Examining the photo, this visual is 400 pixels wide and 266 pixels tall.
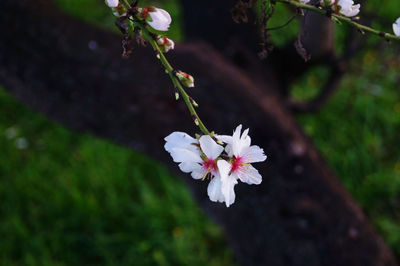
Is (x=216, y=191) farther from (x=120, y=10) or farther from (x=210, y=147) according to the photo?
(x=120, y=10)

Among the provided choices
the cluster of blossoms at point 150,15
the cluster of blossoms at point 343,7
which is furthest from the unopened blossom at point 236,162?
the cluster of blossoms at point 343,7

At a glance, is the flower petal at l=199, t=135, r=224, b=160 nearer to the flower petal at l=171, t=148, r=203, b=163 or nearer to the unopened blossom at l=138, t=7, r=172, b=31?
the flower petal at l=171, t=148, r=203, b=163

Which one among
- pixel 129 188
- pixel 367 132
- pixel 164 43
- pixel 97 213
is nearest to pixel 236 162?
pixel 164 43

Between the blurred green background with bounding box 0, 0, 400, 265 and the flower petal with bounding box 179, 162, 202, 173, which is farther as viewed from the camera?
the blurred green background with bounding box 0, 0, 400, 265

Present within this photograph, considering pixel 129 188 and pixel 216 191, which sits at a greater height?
pixel 129 188

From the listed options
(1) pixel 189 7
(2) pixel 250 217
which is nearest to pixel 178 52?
(1) pixel 189 7

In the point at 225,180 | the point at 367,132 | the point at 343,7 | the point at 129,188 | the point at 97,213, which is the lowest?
the point at 225,180

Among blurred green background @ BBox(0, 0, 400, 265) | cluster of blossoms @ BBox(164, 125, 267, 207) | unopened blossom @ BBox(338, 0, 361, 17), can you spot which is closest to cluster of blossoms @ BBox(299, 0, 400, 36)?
unopened blossom @ BBox(338, 0, 361, 17)

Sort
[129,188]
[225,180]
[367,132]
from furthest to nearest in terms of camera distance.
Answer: [367,132]
[129,188]
[225,180]

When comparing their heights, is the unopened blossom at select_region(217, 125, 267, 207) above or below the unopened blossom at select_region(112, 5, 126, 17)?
below
